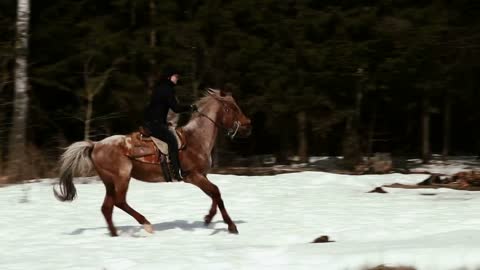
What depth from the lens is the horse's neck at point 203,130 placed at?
11164 mm

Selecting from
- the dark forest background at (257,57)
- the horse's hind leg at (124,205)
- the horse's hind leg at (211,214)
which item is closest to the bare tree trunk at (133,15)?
the dark forest background at (257,57)

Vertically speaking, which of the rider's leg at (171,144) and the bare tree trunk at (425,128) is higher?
the rider's leg at (171,144)

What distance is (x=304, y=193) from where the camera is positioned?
49.3ft

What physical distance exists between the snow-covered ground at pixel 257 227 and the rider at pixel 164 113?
1.14 meters

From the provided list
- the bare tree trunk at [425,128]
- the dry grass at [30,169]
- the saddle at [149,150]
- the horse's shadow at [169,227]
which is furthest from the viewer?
the bare tree trunk at [425,128]

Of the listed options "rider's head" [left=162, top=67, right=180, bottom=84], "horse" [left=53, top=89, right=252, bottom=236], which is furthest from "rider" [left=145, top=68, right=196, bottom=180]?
"horse" [left=53, top=89, right=252, bottom=236]

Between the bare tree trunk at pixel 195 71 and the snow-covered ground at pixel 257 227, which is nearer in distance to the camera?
the snow-covered ground at pixel 257 227

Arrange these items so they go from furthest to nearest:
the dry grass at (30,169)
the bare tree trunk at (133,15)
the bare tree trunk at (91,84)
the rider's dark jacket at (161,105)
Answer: the bare tree trunk at (133,15)
the bare tree trunk at (91,84)
the dry grass at (30,169)
the rider's dark jacket at (161,105)

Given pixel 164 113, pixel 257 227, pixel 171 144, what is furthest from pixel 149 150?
pixel 257 227

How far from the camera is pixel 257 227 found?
36.9 ft

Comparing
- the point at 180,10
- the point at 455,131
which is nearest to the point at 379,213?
the point at 180,10

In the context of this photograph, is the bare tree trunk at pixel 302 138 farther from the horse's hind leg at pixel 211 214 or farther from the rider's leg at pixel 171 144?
the rider's leg at pixel 171 144

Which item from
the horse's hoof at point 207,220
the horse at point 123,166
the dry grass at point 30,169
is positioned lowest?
the dry grass at point 30,169

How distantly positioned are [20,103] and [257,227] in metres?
8.65
